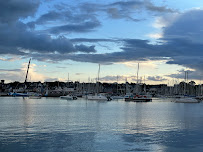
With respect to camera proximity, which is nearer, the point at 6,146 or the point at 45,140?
the point at 6,146

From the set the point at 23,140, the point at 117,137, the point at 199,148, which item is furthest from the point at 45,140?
the point at 199,148

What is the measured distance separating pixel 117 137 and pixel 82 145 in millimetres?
6425

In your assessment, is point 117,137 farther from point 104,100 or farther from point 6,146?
point 104,100

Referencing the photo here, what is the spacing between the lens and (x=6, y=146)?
29797 millimetres

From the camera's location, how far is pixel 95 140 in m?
34.0

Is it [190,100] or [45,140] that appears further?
[190,100]

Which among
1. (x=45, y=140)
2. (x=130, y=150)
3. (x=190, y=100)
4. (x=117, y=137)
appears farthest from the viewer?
(x=190, y=100)

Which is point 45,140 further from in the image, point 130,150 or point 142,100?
point 142,100

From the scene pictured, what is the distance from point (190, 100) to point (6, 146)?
13512cm

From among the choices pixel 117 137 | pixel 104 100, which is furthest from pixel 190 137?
pixel 104 100

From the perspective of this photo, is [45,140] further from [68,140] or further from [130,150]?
[130,150]

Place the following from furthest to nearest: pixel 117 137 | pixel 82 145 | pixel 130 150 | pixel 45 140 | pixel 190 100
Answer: pixel 190 100 → pixel 117 137 → pixel 45 140 → pixel 82 145 → pixel 130 150

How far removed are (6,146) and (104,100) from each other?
4890 inches

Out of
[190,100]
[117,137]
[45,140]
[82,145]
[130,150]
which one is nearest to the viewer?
[130,150]
